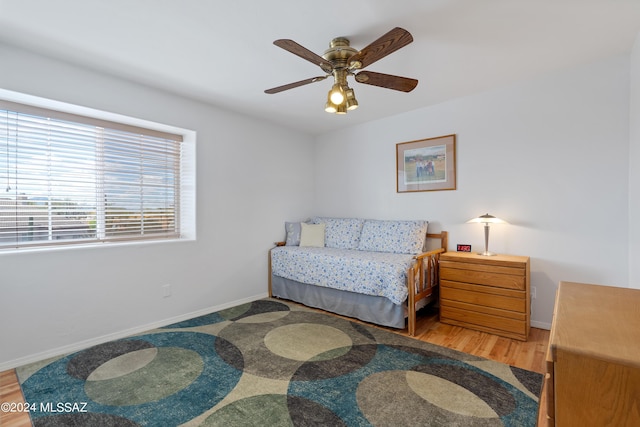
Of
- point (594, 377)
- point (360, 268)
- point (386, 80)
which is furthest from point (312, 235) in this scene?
point (594, 377)

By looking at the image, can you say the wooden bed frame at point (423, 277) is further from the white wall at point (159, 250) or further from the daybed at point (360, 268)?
the white wall at point (159, 250)

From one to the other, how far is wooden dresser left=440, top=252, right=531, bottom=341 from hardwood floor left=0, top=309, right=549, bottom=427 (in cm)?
9

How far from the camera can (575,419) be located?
0.78 meters

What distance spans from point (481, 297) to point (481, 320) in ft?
0.71

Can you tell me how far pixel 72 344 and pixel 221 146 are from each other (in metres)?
2.32

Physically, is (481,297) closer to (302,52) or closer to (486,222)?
(486,222)

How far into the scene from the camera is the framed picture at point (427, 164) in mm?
3387

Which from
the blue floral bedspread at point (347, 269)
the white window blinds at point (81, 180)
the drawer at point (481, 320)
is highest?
the white window blinds at point (81, 180)

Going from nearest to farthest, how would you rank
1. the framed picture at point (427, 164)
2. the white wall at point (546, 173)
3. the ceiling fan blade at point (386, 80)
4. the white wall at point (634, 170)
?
the ceiling fan blade at point (386, 80)
the white wall at point (634, 170)
the white wall at point (546, 173)
the framed picture at point (427, 164)

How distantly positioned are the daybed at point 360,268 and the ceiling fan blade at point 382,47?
179cm

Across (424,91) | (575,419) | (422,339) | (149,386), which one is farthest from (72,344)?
(424,91)

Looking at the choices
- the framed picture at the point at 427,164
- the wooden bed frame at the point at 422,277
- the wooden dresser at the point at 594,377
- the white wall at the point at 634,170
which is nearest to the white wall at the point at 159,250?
the framed picture at the point at 427,164

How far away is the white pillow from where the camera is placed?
13.3 ft

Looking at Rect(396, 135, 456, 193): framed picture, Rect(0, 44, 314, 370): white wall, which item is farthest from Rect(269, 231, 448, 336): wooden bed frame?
Rect(0, 44, 314, 370): white wall
